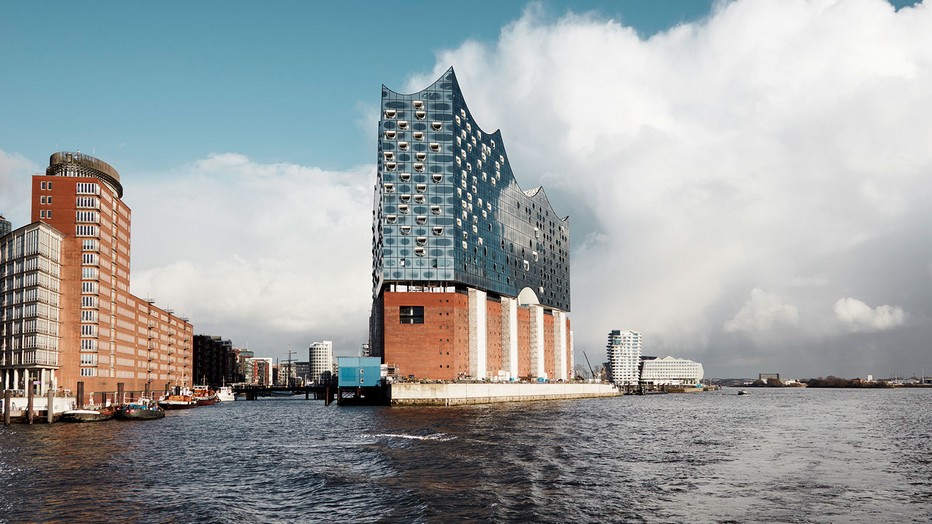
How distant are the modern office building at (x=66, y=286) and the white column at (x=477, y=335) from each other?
7532 centimetres

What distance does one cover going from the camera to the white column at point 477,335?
180 metres

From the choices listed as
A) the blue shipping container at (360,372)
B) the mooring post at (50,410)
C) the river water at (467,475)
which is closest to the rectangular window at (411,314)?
the blue shipping container at (360,372)

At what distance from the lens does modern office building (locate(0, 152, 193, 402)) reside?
13075 centimetres

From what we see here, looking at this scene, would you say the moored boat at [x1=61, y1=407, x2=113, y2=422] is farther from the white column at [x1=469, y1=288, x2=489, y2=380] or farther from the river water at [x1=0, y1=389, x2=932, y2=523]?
the white column at [x1=469, y1=288, x2=489, y2=380]

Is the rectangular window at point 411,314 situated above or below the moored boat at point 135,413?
above

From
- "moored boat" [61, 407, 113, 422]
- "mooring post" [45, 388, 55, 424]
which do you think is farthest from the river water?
"moored boat" [61, 407, 113, 422]

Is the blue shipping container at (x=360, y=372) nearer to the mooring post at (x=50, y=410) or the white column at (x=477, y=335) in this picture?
the white column at (x=477, y=335)

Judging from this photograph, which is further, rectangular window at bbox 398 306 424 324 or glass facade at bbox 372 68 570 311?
glass facade at bbox 372 68 570 311

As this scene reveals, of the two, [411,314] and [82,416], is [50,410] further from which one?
[411,314]

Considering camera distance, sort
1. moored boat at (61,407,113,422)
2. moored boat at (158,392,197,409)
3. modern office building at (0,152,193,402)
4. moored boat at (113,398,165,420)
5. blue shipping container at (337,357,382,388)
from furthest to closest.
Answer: moored boat at (158,392,197,409) < blue shipping container at (337,357,382,388) < modern office building at (0,152,193,402) < moored boat at (113,398,165,420) < moored boat at (61,407,113,422)

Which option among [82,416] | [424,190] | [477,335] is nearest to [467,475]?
[82,416]

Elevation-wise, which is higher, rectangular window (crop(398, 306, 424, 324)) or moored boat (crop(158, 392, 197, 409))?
rectangular window (crop(398, 306, 424, 324))

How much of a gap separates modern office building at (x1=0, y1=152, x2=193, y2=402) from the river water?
4204 cm

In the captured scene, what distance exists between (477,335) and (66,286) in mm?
87239
